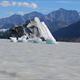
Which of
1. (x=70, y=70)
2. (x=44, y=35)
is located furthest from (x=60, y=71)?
(x=44, y=35)

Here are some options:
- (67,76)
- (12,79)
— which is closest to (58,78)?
(67,76)

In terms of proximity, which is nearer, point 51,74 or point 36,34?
point 51,74

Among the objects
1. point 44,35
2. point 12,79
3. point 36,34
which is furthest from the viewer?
point 36,34

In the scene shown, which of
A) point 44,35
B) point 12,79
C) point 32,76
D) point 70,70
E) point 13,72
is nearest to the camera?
point 12,79

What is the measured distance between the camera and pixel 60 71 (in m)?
17.5

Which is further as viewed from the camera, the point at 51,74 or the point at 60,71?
the point at 60,71

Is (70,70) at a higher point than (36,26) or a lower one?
lower

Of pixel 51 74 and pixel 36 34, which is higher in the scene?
pixel 36 34

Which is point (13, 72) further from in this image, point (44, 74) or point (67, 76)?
point (67, 76)

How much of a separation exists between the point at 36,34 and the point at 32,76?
6827cm

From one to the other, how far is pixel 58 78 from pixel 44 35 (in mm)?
61661

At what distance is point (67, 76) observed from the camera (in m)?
15.8

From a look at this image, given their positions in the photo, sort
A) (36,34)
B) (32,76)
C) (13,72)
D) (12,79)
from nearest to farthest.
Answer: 1. (12,79)
2. (32,76)
3. (13,72)
4. (36,34)

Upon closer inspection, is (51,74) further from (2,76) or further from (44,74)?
(2,76)
